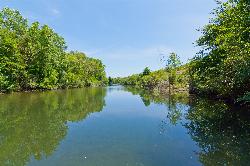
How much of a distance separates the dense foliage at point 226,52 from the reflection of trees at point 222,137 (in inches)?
131

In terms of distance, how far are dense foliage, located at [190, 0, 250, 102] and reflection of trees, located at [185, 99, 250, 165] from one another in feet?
10.9

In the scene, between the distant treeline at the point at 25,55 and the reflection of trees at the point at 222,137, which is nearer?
the reflection of trees at the point at 222,137

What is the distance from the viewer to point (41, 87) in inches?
2299

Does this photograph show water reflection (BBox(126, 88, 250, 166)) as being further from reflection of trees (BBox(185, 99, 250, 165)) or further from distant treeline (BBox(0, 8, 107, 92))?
distant treeline (BBox(0, 8, 107, 92))

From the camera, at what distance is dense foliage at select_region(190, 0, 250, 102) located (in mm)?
16875

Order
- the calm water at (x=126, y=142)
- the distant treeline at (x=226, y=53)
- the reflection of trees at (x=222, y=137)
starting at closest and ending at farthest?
the calm water at (x=126, y=142)
the reflection of trees at (x=222, y=137)
the distant treeline at (x=226, y=53)

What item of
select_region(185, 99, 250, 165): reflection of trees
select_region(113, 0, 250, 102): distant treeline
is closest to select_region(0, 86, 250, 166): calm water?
select_region(185, 99, 250, 165): reflection of trees

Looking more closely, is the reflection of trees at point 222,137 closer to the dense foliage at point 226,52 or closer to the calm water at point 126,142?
the calm water at point 126,142

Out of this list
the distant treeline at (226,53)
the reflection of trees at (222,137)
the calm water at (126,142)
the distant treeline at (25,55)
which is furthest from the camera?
the distant treeline at (25,55)

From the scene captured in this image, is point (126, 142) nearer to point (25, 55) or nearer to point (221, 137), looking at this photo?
point (221, 137)

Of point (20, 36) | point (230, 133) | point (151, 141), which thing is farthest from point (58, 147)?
point (20, 36)

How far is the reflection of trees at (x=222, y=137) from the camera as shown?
813 centimetres

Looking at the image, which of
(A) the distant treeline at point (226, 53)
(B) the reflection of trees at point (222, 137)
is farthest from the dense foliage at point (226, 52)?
(B) the reflection of trees at point (222, 137)

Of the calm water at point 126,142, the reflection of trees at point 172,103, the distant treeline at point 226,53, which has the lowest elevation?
the calm water at point 126,142
